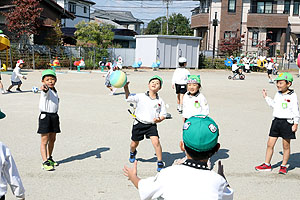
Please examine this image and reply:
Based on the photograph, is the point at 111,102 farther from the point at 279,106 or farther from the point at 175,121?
the point at 279,106

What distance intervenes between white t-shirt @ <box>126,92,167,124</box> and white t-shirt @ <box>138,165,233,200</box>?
10.7 ft

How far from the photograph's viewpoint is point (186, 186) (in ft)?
7.27

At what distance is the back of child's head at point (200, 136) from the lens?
89.1 inches

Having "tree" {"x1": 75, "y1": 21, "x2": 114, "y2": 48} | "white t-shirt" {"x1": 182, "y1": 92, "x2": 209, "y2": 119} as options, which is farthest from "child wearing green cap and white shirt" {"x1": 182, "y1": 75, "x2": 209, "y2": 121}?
"tree" {"x1": 75, "y1": 21, "x2": 114, "y2": 48}

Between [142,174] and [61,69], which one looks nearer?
[142,174]

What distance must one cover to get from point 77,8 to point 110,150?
169ft

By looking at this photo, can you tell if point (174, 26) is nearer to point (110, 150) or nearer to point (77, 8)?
point (77, 8)

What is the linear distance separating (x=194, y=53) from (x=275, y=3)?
16680mm

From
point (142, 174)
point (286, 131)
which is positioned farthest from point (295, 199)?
point (142, 174)

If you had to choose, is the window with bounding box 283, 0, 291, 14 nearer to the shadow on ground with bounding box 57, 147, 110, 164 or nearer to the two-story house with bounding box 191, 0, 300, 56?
the two-story house with bounding box 191, 0, 300, 56

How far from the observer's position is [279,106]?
5.63m

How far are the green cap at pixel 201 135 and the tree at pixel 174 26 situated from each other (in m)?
72.3

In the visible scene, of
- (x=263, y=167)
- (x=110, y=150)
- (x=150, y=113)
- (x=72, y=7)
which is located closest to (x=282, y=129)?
(x=263, y=167)

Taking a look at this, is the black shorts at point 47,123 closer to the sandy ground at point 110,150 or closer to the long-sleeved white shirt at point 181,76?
the sandy ground at point 110,150
